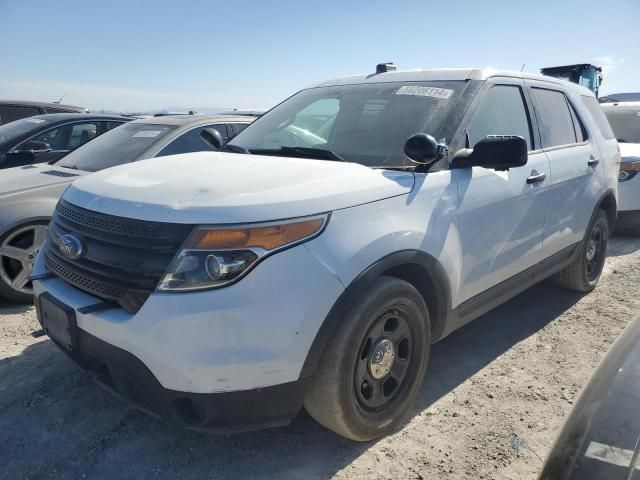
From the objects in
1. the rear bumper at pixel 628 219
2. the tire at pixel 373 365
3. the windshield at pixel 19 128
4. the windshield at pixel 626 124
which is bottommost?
the rear bumper at pixel 628 219

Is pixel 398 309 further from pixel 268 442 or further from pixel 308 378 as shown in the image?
pixel 268 442

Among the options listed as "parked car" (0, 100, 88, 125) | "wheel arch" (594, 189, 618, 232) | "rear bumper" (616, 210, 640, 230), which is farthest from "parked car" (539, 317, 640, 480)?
"parked car" (0, 100, 88, 125)

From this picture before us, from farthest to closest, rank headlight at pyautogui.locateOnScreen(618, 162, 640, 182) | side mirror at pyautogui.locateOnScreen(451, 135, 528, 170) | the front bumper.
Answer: headlight at pyautogui.locateOnScreen(618, 162, 640, 182)
side mirror at pyautogui.locateOnScreen(451, 135, 528, 170)
the front bumper

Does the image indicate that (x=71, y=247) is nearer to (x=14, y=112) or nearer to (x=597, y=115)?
(x=597, y=115)

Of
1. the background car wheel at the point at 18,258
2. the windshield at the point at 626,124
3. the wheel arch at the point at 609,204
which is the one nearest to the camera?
the background car wheel at the point at 18,258

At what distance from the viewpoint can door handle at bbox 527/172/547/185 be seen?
129 inches

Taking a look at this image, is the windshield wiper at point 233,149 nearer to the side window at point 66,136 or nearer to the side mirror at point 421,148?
the side mirror at point 421,148

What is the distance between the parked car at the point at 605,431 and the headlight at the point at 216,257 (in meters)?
1.15

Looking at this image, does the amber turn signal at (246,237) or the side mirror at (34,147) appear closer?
the amber turn signal at (246,237)

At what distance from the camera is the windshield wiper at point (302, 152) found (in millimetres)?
2805

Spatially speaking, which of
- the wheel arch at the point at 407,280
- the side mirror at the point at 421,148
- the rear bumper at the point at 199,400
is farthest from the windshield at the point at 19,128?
the wheel arch at the point at 407,280

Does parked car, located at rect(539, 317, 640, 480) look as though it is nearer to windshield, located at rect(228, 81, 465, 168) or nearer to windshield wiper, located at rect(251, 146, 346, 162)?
windshield, located at rect(228, 81, 465, 168)

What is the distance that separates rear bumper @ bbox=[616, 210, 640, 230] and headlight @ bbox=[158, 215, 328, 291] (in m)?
6.13

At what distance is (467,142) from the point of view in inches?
115
